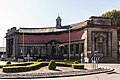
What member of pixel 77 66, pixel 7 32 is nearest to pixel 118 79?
pixel 77 66

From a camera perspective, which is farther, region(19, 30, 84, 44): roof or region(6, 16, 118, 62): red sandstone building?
region(19, 30, 84, 44): roof

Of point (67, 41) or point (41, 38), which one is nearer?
point (67, 41)

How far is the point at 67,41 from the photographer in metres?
90.4

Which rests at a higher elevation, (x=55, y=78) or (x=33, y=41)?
(x=33, y=41)

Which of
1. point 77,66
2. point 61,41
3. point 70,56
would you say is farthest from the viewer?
point 61,41

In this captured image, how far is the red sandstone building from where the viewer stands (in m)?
77.8

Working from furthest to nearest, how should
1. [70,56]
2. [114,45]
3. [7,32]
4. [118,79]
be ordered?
[7,32]
[70,56]
[114,45]
[118,79]

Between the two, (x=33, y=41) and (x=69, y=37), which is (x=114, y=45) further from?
(x=33, y=41)

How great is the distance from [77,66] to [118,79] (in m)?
Result: 14.2

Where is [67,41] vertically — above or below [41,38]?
below

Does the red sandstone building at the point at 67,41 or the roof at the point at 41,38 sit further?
the roof at the point at 41,38

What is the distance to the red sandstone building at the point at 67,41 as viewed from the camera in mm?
77750

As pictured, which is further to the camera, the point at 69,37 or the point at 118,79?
the point at 69,37

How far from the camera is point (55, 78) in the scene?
32.2 meters
